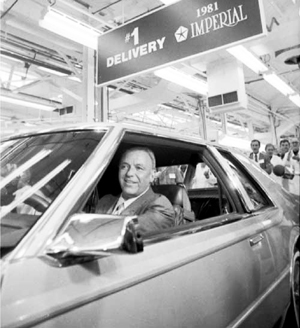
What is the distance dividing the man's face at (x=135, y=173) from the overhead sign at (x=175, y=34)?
81.2 inches

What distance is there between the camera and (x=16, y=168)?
1.11 metres

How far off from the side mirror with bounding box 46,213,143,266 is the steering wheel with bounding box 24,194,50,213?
16cm

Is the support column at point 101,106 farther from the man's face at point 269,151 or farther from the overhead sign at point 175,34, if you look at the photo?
the man's face at point 269,151

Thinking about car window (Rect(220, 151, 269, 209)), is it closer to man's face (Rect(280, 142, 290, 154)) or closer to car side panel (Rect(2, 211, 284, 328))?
car side panel (Rect(2, 211, 284, 328))

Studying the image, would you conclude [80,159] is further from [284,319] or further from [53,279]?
[284,319]

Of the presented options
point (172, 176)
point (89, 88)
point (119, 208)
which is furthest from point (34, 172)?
point (89, 88)

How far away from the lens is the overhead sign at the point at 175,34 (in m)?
2.99

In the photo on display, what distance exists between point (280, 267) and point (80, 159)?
139 cm

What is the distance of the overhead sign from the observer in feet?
9.82

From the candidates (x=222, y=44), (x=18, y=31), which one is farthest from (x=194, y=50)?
(x=18, y=31)

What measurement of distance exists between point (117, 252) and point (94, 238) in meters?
0.07

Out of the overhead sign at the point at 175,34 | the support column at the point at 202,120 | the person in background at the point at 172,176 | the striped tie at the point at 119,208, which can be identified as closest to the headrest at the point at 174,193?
the striped tie at the point at 119,208

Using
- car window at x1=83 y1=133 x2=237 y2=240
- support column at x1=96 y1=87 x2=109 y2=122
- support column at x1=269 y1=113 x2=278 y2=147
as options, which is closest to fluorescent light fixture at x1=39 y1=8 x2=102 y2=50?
support column at x1=96 y1=87 x2=109 y2=122

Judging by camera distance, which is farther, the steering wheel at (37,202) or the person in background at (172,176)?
the person in background at (172,176)
